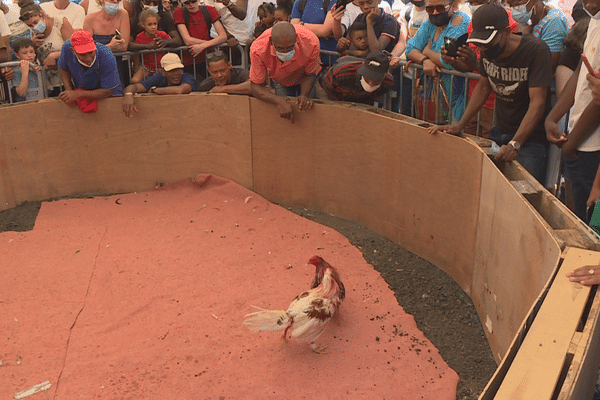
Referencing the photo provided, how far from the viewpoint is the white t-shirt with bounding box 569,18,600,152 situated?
14.5 feet

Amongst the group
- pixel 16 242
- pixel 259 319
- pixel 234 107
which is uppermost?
pixel 234 107

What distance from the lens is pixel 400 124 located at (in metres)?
5.71

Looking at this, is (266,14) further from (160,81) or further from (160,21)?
(160,81)

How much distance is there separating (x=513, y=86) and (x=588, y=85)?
0.59 m

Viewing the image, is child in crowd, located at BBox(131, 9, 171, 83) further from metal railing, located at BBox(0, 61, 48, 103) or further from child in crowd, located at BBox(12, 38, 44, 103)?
child in crowd, located at BBox(12, 38, 44, 103)

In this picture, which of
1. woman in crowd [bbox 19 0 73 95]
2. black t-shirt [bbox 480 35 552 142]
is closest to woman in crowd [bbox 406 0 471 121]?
black t-shirt [bbox 480 35 552 142]

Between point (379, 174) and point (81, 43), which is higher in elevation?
point (81, 43)

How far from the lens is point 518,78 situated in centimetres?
486

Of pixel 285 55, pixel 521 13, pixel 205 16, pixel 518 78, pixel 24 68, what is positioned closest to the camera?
pixel 518 78

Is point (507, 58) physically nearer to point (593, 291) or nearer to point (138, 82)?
point (593, 291)

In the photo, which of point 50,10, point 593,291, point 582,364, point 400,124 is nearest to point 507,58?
point 400,124

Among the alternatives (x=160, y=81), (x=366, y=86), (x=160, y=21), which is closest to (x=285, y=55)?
(x=366, y=86)

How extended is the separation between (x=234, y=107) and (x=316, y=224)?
1.70m

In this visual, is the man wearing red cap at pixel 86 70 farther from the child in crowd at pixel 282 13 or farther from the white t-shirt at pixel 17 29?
the child in crowd at pixel 282 13
